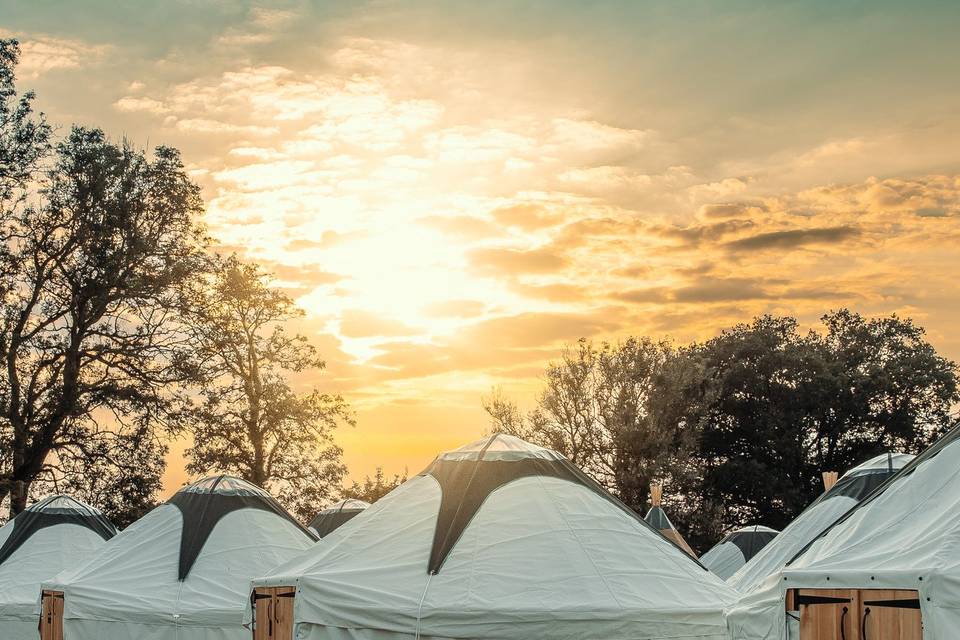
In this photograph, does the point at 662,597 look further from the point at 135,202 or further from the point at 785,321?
the point at 785,321

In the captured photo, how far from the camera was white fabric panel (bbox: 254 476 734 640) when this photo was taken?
11.3 metres

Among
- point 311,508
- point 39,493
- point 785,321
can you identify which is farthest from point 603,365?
point 39,493

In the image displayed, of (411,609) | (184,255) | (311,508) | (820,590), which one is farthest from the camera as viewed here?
(311,508)

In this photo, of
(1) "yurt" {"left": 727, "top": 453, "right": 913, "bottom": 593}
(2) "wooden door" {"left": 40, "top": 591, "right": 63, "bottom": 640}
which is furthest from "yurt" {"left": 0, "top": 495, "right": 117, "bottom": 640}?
(1) "yurt" {"left": 727, "top": 453, "right": 913, "bottom": 593}

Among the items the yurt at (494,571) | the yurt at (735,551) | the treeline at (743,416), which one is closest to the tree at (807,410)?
the treeline at (743,416)

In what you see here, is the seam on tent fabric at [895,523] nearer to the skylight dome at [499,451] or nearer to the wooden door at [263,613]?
the skylight dome at [499,451]

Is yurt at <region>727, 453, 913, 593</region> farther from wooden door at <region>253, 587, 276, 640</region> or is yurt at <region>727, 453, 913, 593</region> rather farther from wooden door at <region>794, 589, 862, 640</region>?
wooden door at <region>253, 587, 276, 640</region>

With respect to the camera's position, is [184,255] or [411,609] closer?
[411,609]

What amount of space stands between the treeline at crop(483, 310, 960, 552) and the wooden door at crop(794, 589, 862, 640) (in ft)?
104

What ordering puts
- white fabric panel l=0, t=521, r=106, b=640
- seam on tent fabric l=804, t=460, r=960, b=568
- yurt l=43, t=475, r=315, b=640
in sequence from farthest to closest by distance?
white fabric panel l=0, t=521, r=106, b=640 < yurt l=43, t=475, r=315, b=640 < seam on tent fabric l=804, t=460, r=960, b=568

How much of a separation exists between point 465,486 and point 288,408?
24.6 meters

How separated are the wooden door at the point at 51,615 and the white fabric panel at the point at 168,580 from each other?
0.34 m

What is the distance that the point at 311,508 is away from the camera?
37.5 metres

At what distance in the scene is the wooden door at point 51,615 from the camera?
17.4 metres
